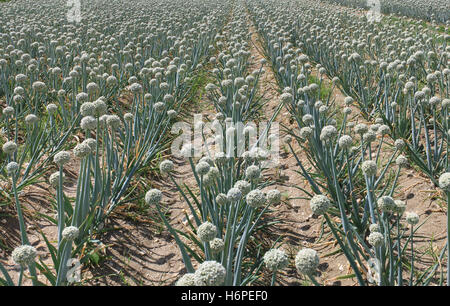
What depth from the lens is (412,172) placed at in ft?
11.2

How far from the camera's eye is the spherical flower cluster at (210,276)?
51.6 inches

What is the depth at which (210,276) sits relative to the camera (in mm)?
1312

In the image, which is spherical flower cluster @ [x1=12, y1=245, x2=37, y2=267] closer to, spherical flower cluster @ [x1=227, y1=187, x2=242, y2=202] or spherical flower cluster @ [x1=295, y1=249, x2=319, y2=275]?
spherical flower cluster @ [x1=227, y1=187, x2=242, y2=202]

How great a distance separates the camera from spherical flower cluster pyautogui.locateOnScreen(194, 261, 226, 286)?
1.31m

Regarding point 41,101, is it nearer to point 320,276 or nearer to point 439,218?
point 320,276

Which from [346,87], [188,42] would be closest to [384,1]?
[188,42]

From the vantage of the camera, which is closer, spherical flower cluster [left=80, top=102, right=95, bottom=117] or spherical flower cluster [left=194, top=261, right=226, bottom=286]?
spherical flower cluster [left=194, top=261, right=226, bottom=286]

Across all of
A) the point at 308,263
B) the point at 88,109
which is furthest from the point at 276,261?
the point at 88,109

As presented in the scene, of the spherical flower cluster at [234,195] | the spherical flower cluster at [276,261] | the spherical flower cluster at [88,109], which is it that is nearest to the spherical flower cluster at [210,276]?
the spherical flower cluster at [276,261]

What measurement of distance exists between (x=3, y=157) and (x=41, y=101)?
1.38 meters

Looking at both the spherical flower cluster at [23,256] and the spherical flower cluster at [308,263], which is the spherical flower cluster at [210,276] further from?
the spherical flower cluster at [23,256]

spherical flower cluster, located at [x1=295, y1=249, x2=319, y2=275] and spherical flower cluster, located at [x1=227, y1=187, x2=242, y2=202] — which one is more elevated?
spherical flower cluster, located at [x1=227, y1=187, x2=242, y2=202]

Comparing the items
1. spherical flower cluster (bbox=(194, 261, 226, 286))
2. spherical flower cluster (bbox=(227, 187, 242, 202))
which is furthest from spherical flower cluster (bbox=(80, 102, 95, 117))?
spherical flower cluster (bbox=(194, 261, 226, 286))

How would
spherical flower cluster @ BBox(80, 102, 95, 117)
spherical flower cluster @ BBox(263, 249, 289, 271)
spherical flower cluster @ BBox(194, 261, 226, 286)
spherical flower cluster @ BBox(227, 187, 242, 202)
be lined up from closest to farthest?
spherical flower cluster @ BBox(194, 261, 226, 286) < spherical flower cluster @ BBox(263, 249, 289, 271) < spherical flower cluster @ BBox(227, 187, 242, 202) < spherical flower cluster @ BBox(80, 102, 95, 117)
